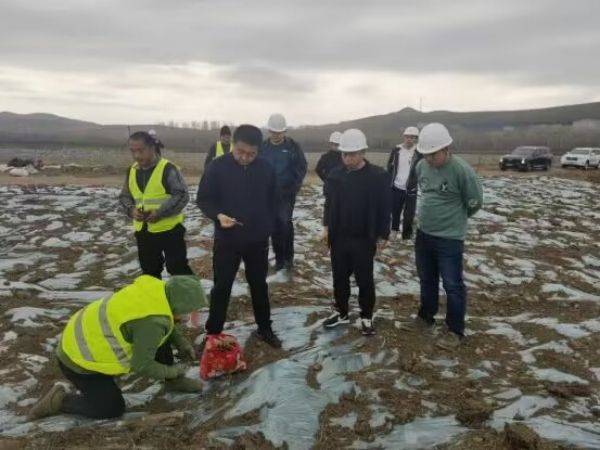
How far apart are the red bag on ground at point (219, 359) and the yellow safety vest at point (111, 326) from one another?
0.76 m

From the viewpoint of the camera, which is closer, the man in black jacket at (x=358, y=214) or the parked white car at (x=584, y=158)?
the man in black jacket at (x=358, y=214)

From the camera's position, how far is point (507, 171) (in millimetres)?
28734

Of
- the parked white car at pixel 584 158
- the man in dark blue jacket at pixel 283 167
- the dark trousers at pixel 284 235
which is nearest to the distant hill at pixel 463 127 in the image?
the parked white car at pixel 584 158

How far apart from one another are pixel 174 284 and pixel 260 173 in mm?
1351

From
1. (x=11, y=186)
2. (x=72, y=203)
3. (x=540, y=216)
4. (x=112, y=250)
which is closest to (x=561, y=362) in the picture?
(x=112, y=250)

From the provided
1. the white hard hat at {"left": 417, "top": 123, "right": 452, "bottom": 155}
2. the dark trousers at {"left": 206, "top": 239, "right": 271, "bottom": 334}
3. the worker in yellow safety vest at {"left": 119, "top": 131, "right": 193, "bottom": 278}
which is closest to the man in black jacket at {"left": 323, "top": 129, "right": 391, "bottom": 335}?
the white hard hat at {"left": 417, "top": 123, "right": 452, "bottom": 155}

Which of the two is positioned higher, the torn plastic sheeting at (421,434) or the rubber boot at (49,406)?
the rubber boot at (49,406)

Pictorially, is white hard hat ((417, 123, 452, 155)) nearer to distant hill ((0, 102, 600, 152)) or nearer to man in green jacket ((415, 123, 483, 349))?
man in green jacket ((415, 123, 483, 349))

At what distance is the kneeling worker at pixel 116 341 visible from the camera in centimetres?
312

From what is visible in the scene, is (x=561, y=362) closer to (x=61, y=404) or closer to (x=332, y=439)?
(x=332, y=439)

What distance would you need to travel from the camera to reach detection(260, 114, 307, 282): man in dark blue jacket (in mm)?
5918

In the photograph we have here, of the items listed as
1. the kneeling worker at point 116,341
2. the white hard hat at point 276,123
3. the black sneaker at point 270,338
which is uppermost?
the white hard hat at point 276,123

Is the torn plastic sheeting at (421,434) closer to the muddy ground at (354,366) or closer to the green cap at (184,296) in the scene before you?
the muddy ground at (354,366)

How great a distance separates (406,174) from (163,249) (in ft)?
14.6
